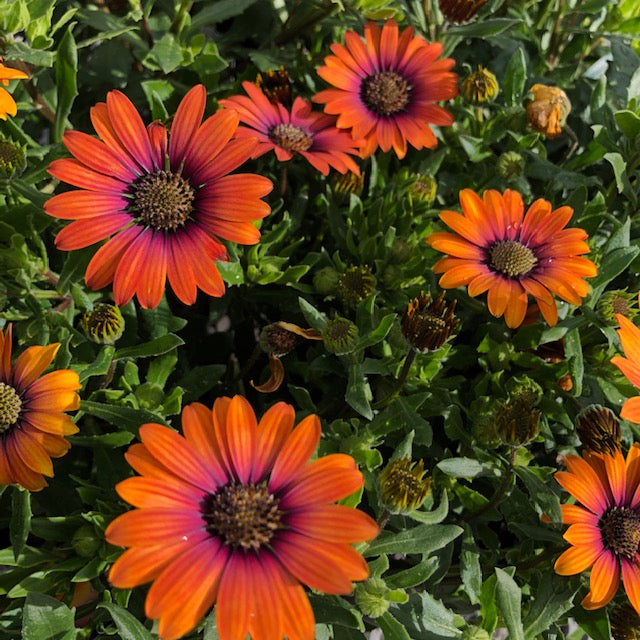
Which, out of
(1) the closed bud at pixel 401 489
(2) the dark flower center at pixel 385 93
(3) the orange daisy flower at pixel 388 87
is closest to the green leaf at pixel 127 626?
(1) the closed bud at pixel 401 489

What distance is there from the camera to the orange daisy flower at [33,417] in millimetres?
998

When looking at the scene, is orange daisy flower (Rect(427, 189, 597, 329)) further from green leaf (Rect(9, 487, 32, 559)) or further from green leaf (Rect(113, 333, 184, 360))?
green leaf (Rect(9, 487, 32, 559))

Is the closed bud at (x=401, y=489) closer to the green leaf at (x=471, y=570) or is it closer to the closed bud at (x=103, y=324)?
the green leaf at (x=471, y=570)

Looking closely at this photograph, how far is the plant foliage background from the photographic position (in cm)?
112

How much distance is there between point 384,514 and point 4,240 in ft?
2.68

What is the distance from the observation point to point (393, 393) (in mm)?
1247

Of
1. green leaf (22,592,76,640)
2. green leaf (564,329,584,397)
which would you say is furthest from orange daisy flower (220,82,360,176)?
green leaf (22,592,76,640)

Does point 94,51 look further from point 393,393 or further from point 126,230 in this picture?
point 393,393

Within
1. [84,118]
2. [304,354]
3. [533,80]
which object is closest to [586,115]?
[533,80]

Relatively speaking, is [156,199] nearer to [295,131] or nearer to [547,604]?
Result: [295,131]

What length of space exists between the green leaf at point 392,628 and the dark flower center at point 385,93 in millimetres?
937

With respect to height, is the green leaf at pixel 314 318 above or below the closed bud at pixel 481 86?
below

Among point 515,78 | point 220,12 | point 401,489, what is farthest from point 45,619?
point 515,78

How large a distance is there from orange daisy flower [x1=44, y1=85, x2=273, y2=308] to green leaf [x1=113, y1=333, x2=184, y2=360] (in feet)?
0.42
